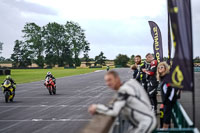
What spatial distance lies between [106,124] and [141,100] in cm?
61

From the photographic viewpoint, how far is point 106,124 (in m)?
3.49

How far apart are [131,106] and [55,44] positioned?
379ft

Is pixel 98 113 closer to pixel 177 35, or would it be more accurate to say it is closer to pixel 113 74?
pixel 113 74

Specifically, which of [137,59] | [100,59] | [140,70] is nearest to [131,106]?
[137,59]

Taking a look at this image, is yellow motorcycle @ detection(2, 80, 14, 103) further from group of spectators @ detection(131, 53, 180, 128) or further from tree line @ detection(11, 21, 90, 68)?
tree line @ detection(11, 21, 90, 68)

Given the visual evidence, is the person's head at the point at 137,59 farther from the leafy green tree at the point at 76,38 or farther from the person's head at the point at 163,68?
the leafy green tree at the point at 76,38

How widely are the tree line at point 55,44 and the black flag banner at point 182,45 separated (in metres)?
108

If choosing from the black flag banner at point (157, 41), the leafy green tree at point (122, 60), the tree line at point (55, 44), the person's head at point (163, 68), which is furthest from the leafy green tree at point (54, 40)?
the person's head at point (163, 68)

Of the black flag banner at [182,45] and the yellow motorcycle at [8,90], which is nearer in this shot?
the black flag banner at [182,45]

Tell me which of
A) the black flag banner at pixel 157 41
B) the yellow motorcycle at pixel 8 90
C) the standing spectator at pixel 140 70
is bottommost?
the yellow motorcycle at pixel 8 90

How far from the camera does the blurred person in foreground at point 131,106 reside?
370cm

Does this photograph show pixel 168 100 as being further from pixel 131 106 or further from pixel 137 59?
pixel 137 59

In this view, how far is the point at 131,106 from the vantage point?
378 cm

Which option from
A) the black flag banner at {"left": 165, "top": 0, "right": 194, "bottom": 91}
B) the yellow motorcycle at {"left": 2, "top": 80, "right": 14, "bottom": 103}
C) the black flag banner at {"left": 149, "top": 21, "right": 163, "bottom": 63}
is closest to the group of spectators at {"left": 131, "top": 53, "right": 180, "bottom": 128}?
the black flag banner at {"left": 165, "top": 0, "right": 194, "bottom": 91}
